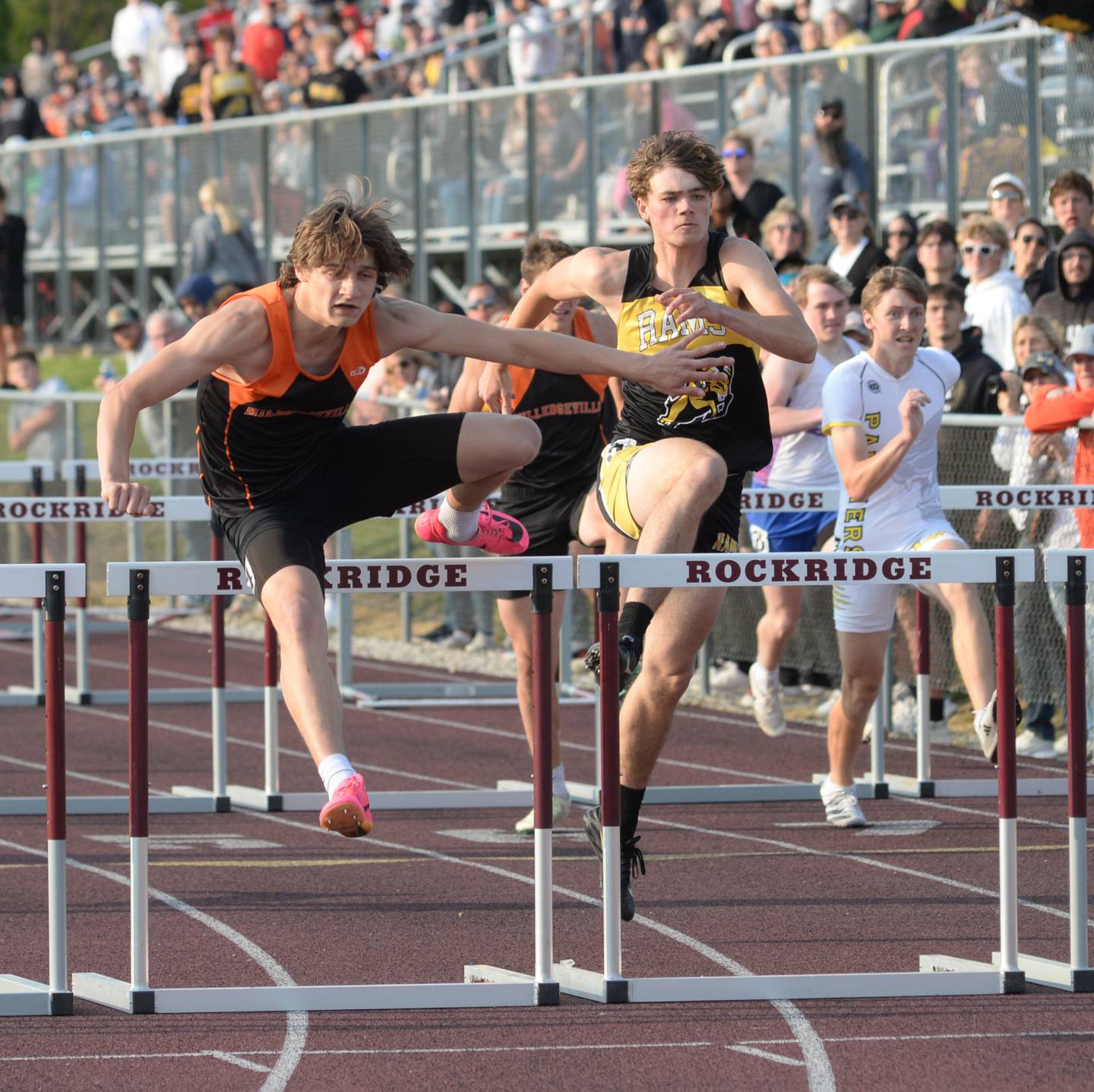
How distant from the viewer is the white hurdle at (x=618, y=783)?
20.0 ft

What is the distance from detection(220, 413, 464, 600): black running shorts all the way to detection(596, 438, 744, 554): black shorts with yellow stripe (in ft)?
2.28

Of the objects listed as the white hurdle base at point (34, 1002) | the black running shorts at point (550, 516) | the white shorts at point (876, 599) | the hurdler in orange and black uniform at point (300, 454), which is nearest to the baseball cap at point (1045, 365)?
the white shorts at point (876, 599)

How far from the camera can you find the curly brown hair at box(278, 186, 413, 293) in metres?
6.10

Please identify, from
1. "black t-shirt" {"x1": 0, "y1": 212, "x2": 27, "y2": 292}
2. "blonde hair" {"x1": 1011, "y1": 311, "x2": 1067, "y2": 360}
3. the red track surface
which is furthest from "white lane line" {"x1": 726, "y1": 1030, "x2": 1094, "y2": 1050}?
"black t-shirt" {"x1": 0, "y1": 212, "x2": 27, "y2": 292}

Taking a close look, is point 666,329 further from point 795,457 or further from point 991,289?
point 991,289

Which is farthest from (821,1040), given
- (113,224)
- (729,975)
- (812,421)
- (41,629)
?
(113,224)

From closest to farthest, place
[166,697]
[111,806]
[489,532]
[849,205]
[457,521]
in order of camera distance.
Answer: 1. [457,521]
2. [489,532]
3. [111,806]
4. [849,205]
5. [166,697]

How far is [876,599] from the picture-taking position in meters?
8.34

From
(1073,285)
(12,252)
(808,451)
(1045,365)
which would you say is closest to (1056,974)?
(1045,365)

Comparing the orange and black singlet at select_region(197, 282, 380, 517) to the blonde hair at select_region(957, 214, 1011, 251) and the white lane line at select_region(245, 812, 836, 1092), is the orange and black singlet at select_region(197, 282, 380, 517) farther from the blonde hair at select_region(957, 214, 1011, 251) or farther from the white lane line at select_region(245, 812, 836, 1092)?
the blonde hair at select_region(957, 214, 1011, 251)

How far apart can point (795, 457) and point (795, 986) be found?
5.05 metres

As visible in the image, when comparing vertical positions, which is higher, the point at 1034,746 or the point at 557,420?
the point at 557,420

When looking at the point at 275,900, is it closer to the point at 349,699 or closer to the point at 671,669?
the point at 671,669

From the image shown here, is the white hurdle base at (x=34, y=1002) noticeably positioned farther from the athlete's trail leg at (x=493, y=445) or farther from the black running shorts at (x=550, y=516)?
the black running shorts at (x=550, y=516)
